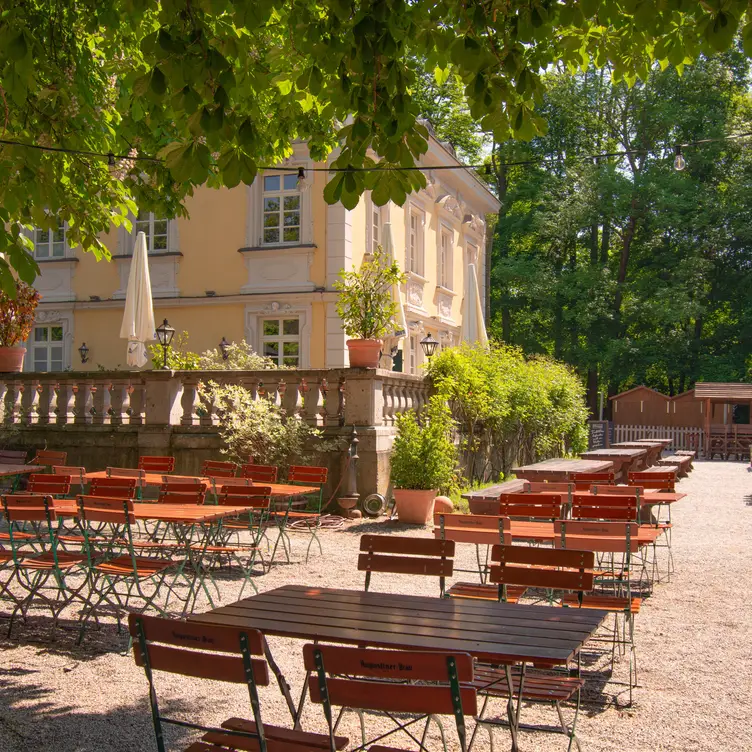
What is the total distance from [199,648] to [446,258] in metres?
25.5

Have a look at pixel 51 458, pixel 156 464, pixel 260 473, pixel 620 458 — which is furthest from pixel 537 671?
pixel 620 458

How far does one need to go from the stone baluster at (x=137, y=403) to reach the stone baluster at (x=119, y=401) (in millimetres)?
83

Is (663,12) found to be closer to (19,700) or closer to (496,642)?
(496,642)

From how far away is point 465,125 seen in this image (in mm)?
39594

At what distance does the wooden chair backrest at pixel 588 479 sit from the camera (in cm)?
Answer: 1150

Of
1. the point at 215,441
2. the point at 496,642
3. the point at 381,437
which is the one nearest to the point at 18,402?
the point at 215,441

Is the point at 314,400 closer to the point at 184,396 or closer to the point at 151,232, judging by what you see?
the point at 184,396

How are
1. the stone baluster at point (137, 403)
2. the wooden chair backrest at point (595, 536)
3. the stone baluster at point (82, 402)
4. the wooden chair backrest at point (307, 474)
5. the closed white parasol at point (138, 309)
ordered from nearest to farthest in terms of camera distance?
the wooden chair backrest at point (595, 536)
the wooden chair backrest at point (307, 474)
the stone baluster at point (137, 403)
the stone baluster at point (82, 402)
the closed white parasol at point (138, 309)

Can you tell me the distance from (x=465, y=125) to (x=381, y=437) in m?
28.2

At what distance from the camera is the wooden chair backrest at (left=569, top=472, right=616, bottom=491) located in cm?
1150

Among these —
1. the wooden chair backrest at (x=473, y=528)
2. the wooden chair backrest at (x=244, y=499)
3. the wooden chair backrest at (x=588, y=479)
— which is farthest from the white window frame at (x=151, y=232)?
the wooden chair backrest at (x=473, y=528)

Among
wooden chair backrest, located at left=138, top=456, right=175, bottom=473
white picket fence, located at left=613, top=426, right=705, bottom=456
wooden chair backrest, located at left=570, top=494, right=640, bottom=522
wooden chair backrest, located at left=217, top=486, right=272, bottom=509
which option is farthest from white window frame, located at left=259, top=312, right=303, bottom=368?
white picket fence, located at left=613, top=426, right=705, bottom=456

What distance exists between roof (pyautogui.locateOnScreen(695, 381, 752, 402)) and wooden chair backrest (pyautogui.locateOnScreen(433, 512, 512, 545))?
2789 centimetres

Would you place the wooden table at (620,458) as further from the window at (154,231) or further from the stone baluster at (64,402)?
the window at (154,231)
